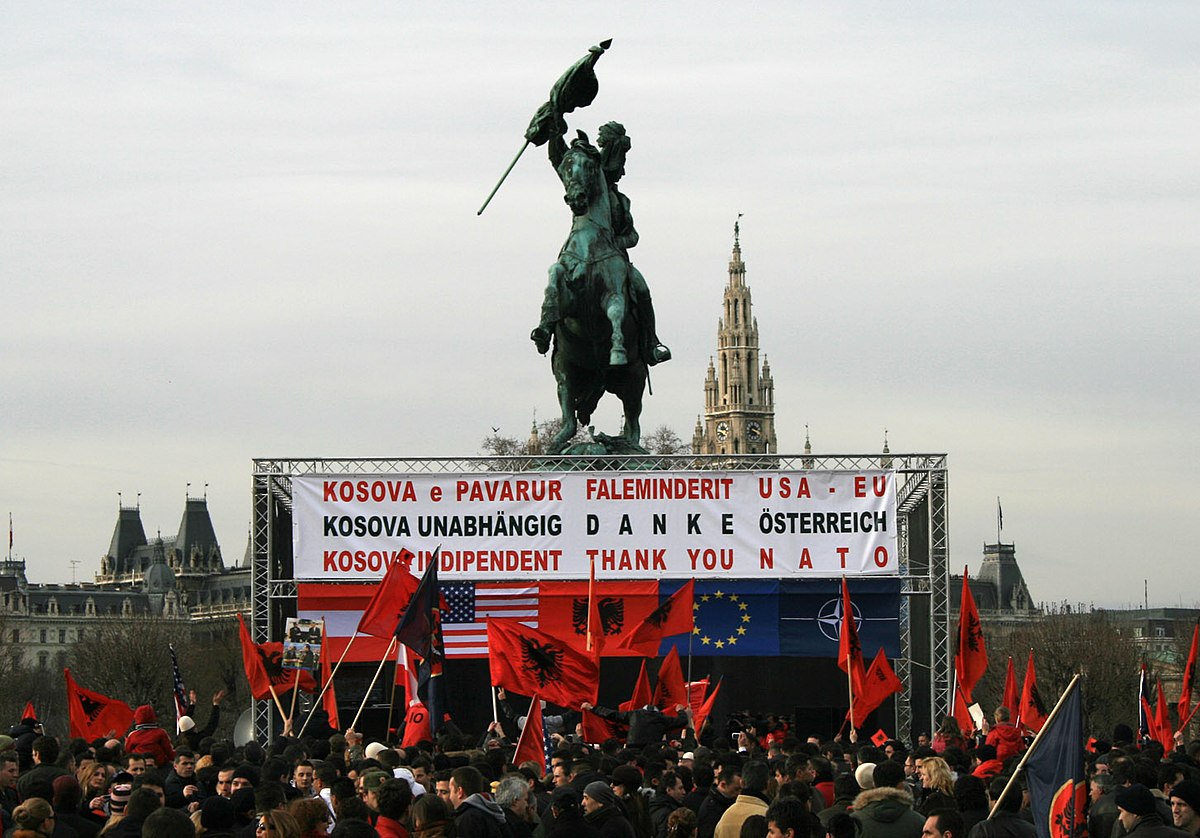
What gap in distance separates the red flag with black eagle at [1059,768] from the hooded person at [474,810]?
8.89ft

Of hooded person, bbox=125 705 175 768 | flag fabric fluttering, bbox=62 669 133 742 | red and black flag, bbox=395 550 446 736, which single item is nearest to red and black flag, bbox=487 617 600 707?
red and black flag, bbox=395 550 446 736

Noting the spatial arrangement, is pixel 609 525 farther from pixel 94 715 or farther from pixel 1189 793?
pixel 1189 793

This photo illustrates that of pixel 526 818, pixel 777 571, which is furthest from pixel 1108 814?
pixel 777 571

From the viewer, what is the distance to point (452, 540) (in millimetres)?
31141

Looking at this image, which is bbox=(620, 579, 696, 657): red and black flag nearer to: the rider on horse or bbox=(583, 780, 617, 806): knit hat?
the rider on horse

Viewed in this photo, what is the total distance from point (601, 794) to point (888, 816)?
5.01ft

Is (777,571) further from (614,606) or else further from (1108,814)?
(1108,814)

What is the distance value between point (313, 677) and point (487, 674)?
17.3ft

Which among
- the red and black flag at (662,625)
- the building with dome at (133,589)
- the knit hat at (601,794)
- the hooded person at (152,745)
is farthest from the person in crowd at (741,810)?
the building with dome at (133,589)

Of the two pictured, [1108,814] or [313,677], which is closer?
[1108,814]

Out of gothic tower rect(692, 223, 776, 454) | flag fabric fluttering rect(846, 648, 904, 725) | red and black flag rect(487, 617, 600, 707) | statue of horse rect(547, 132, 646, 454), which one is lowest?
flag fabric fluttering rect(846, 648, 904, 725)

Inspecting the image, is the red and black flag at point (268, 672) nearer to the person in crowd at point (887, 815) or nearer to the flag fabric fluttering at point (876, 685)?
the flag fabric fluttering at point (876, 685)

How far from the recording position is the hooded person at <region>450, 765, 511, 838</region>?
1191cm

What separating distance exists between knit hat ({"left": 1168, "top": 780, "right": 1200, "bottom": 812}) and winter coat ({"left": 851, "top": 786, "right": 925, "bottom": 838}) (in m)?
1.53
